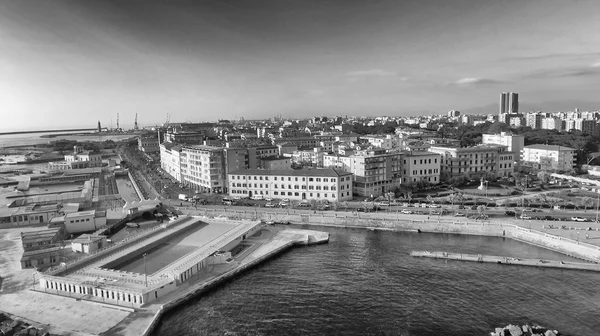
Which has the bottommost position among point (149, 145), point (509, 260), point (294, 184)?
point (509, 260)

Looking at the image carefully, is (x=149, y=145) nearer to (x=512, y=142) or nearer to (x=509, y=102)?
(x=512, y=142)

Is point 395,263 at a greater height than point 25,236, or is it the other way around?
point 25,236

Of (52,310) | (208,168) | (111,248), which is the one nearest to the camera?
(52,310)

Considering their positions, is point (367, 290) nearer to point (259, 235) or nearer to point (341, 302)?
point (341, 302)

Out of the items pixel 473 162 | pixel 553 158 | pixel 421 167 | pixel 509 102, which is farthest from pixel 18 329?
pixel 509 102

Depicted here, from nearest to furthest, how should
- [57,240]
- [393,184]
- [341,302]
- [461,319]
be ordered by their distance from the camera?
1. [461,319]
2. [341,302]
3. [57,240]
4. [393,184]

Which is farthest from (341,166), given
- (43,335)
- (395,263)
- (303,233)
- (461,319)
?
(43,335)

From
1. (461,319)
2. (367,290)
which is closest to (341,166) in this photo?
(367,290)

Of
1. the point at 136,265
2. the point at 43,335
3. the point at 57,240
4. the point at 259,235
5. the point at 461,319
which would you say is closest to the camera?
the point at 43,335

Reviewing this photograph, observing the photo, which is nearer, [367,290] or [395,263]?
[367,290]
